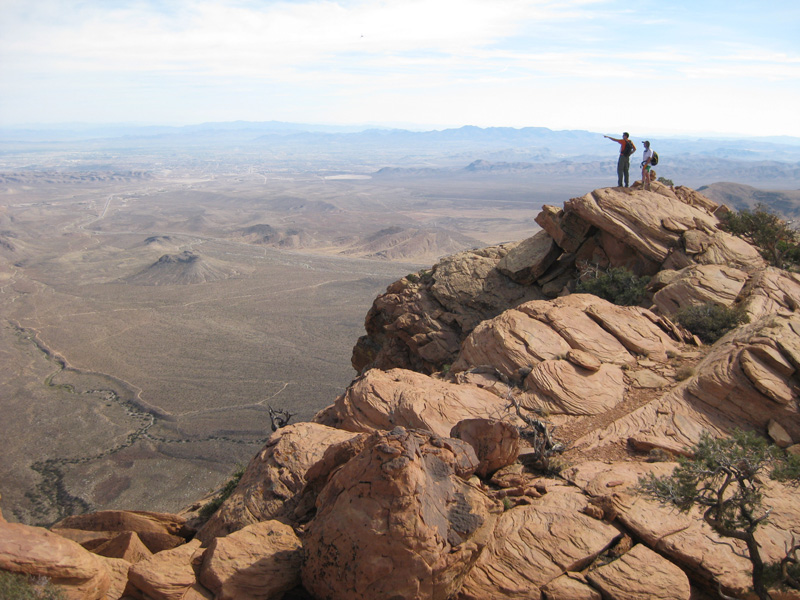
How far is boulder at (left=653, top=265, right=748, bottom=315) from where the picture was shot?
14922mm

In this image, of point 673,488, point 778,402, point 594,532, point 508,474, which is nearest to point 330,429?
point 508,474

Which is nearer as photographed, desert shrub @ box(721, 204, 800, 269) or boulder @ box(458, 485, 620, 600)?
boulder @ box(458, 485, 620, 600)

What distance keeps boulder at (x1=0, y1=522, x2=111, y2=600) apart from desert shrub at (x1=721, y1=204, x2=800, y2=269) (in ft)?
65.1

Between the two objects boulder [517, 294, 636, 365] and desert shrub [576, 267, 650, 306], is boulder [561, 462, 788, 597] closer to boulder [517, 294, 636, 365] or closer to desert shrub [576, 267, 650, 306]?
boulder [517, 294, 636, 365]

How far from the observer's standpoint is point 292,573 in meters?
6.61

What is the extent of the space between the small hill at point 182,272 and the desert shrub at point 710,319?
55456 millimetres

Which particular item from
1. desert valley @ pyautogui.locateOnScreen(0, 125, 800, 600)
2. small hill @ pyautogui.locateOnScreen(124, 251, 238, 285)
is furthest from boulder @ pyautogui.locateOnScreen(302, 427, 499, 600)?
small hill @ pyautogui.locateOnScreen(124, 251, 238, 285)

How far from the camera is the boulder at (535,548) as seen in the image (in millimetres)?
6316

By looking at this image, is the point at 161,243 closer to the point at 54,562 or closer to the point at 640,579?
the point at 54,562

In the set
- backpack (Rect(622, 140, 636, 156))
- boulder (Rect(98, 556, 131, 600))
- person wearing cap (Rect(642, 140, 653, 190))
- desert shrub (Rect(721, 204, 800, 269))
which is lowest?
boulder (Rect(98, 556, 131, 600))

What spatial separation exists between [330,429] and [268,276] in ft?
186

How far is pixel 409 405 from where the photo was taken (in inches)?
404

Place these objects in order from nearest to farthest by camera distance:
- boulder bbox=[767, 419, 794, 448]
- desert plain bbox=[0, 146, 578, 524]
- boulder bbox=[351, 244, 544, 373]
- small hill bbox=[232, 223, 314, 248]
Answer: boulder bbox=[767, 419, 794, 448] → boulder bbox=[351, 244, 544, 373] → desert plain bbox=[0, 146, 578, 524] → small hill bbox=[232, 223, 314, 248]

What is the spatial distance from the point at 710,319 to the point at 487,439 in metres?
8.75
